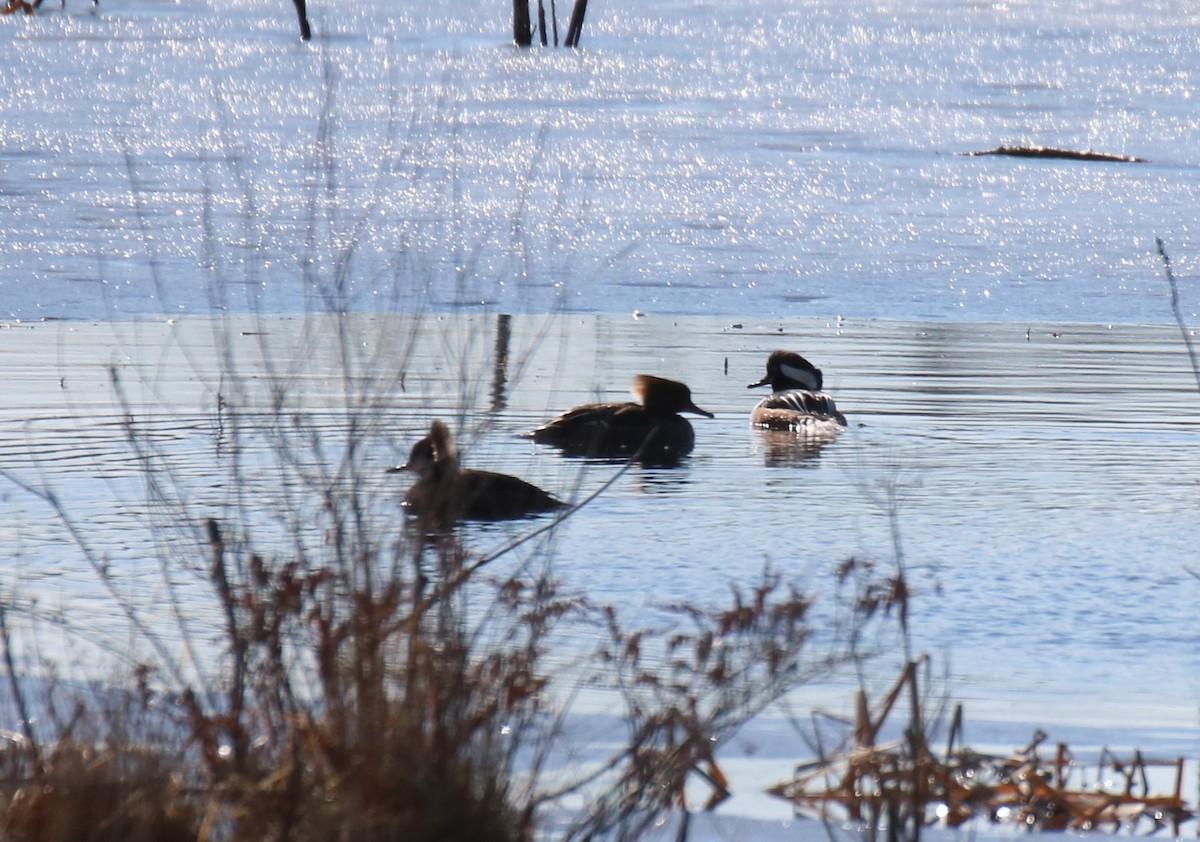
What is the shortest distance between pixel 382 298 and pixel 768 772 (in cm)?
921

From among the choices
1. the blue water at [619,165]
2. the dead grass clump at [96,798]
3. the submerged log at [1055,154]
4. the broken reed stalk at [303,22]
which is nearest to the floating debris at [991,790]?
the dead grass clump at [96,798]

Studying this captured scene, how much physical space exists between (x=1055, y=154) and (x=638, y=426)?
11.0m

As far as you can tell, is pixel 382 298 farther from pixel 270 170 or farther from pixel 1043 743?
pixel 1043 743

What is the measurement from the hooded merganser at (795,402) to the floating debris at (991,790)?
510 centimetres

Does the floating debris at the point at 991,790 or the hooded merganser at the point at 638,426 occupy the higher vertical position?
the hooded merganser at the point at 638,426

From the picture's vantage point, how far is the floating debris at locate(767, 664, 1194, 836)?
11.7ft

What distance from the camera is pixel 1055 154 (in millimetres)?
18328

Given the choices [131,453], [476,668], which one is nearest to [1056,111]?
[131,453]

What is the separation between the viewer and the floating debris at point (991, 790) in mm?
3559

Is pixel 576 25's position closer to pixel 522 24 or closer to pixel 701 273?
pixel 522 24

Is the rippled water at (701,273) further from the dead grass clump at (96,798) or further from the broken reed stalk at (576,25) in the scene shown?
the broken reed stalk at (576,25)

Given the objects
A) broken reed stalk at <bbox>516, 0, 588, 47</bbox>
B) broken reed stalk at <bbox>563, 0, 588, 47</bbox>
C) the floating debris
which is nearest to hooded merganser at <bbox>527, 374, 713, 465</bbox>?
the floating debris

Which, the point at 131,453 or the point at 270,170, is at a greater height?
the point at 270,170

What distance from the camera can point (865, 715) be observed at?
3586mm
